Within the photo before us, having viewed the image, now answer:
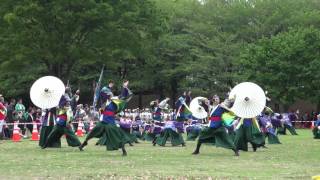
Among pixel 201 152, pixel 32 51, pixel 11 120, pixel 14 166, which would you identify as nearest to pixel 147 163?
pixel 14 166

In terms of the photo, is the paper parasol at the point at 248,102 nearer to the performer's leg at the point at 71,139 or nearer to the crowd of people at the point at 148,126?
the crowd of people at the point at 148,126

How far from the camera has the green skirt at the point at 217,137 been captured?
19.5 meters

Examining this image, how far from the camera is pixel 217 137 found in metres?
19.8

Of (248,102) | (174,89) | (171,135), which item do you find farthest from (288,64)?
(248,102)

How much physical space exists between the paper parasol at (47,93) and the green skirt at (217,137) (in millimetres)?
5367

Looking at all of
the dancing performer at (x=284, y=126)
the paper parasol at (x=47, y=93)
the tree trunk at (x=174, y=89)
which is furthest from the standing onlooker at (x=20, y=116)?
the tree trunk at (x=174, y=89)

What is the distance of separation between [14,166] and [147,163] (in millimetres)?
3212

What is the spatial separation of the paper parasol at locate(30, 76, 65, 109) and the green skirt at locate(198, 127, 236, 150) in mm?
5367

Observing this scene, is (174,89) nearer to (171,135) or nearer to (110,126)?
(171,135)

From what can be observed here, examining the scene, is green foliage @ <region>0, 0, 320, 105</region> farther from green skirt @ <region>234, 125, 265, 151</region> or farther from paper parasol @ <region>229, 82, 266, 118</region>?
paper parasol @ <region>229, 82, 266, 118</region>

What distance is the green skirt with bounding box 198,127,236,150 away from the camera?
19516 millimetres

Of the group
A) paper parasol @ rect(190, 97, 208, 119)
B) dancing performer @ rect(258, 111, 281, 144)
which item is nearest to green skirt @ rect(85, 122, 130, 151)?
dancing performer @ rect(258, 111, 281, 144)

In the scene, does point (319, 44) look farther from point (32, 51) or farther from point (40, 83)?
point (40, 83)

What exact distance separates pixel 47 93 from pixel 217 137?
6232 millimetres
